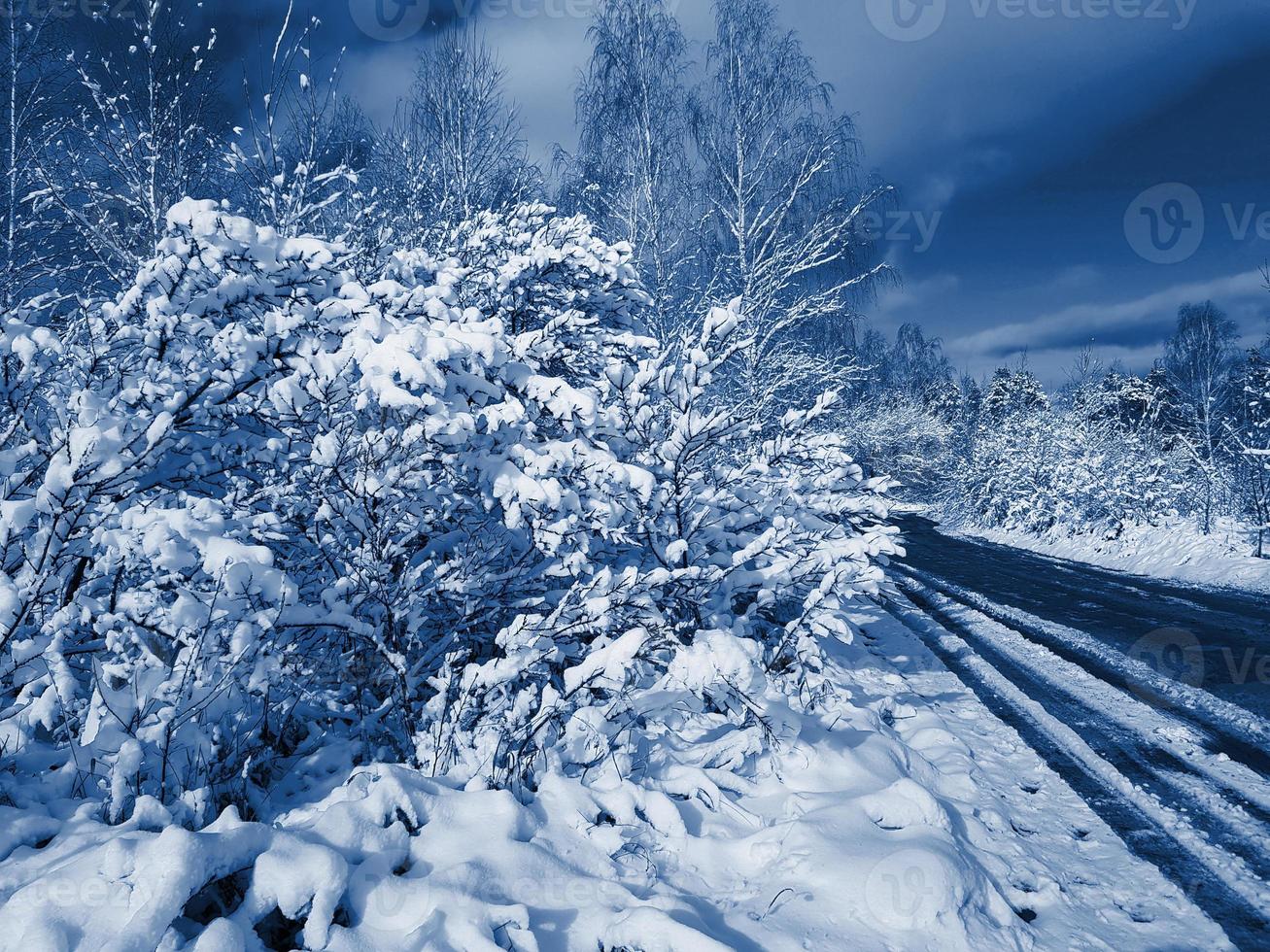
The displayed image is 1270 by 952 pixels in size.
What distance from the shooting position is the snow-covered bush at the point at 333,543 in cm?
261

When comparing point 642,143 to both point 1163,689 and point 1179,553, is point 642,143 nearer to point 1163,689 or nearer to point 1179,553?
point 1163,689

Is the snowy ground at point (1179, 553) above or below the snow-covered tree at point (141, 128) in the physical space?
below

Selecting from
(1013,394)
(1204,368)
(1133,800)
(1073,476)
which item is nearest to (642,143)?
(1133,800)

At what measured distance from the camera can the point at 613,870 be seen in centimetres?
268

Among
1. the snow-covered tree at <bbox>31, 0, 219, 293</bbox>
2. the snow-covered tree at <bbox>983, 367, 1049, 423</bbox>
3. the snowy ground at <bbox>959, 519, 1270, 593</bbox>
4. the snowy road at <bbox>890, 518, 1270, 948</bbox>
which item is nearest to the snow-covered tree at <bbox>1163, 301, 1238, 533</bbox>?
the snowy ground at <bbox>959, 519, 1270, 593</bbox>

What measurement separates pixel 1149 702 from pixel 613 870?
188 inches

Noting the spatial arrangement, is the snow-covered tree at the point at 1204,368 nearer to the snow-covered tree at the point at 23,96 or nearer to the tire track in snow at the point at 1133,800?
the tire track in snow at the point at 1133,800

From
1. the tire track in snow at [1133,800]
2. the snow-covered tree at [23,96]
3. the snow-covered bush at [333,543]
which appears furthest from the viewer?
the snow-covered tree at [23,96]

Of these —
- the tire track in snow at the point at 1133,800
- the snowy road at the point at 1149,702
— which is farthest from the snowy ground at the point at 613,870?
the snowy road at the point at 1149,702

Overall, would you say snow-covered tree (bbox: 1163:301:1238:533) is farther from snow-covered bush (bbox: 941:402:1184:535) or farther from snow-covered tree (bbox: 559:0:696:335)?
snow-covered tree (bbox: 559:0:696:335)

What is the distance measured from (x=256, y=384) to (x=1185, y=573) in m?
15.7

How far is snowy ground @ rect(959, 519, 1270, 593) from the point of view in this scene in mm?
11070

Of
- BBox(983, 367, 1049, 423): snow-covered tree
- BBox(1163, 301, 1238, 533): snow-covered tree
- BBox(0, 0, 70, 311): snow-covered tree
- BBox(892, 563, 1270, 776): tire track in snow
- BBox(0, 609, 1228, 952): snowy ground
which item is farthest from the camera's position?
BBox(983, 367, 1049, 423): snow-covered tree

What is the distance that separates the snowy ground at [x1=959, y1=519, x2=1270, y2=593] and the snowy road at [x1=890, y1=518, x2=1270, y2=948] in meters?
2.05
